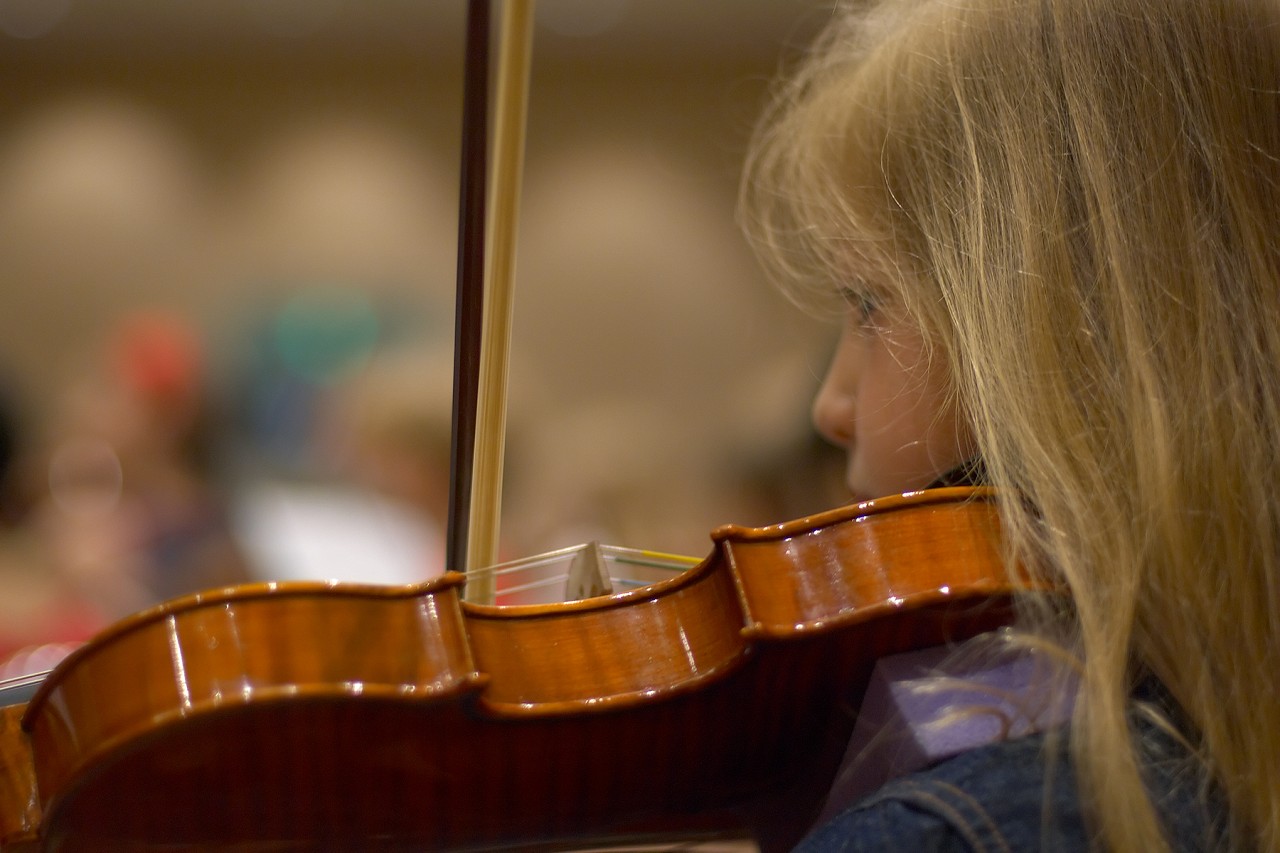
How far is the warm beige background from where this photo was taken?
1834 millimetres

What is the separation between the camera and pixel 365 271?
194cm

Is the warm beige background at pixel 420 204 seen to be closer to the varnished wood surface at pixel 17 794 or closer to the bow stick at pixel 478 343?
the bow stick at pixel 478 343

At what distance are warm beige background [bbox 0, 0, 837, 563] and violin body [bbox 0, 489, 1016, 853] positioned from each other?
1.41 metres

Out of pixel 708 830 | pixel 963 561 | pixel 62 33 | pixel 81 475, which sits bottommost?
pixel 708 830

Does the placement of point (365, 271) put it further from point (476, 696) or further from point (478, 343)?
point (476, 696)

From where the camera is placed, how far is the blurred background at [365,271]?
5.70ft

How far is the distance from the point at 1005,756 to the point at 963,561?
7 centimetres

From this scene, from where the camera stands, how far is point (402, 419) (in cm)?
174

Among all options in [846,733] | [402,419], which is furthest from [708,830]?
[402,419]

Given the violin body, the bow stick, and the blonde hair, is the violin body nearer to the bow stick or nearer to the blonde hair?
the blonde hair

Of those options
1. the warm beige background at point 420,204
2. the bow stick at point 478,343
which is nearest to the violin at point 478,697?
the bow stick at point 478,343

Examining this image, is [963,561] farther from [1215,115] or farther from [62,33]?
[62,33]

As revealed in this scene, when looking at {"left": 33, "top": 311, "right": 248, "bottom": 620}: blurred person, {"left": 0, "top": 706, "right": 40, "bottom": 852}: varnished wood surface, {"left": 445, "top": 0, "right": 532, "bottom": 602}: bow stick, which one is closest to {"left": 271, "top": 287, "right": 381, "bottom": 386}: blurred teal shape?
{"left": 33, "top": 311, "right": 248, "bottom": 620}: blurred person

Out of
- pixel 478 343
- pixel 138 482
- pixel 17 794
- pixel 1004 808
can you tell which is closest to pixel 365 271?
pixel 138 482
